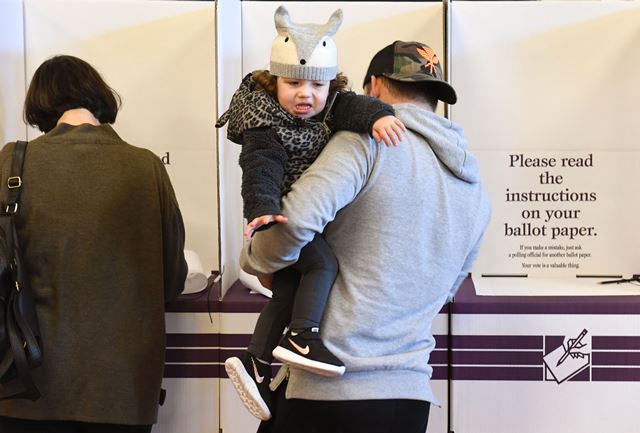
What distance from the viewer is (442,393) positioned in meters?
2.49

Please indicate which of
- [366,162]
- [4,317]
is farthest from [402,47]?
[4,317]

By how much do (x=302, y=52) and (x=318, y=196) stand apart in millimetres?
359

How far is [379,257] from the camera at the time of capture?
1.46 meters

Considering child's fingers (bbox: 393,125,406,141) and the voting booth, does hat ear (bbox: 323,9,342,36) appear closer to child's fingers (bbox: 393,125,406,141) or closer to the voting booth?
child's fingers (bbox: 393,125,406,141)

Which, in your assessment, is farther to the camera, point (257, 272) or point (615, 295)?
point (615, 295)

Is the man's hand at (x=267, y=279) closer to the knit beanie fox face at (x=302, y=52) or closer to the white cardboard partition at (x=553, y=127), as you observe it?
the knit beanie fox face at (x=302, y=52)

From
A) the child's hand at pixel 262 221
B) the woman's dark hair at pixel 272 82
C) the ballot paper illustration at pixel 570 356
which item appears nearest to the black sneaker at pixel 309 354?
the child's hand at pixel 262 221

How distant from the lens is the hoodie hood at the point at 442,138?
1.51m

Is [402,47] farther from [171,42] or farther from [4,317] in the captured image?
[171,42]

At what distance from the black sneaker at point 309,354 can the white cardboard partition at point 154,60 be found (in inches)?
60.5

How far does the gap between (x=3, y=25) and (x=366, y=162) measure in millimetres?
1948

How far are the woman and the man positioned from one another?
515 mm

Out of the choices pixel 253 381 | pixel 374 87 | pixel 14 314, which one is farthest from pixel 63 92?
pixel 253 381

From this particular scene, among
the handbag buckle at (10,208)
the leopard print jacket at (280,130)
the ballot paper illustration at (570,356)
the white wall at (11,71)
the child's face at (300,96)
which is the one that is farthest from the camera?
the white wall at (11,71)
